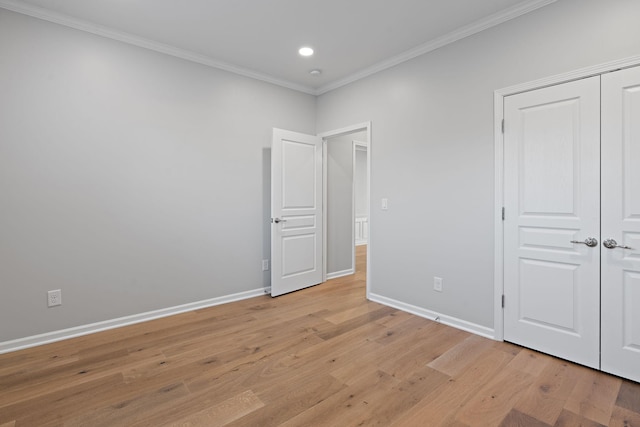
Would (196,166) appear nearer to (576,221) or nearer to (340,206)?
(340,206)

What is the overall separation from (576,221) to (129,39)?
4.04 metres

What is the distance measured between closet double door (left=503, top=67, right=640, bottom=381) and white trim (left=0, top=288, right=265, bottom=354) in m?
2.86

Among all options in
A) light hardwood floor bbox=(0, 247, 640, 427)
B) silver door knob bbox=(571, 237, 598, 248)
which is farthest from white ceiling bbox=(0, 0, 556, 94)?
light hardwood floor bbox=(0, 247, 640, 427)

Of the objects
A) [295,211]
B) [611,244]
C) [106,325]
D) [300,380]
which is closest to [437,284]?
[611,244]

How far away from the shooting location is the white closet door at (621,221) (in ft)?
6.82

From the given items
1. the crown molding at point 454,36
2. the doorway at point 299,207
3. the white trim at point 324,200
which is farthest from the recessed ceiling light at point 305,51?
the white trim at point 324,200

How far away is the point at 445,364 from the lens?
2332 millimetres

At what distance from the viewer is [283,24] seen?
2.87 meters

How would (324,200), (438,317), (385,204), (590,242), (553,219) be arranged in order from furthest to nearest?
1. (324,200)
2. (385,204)
3. (438,317)
4. (553,219)
5. (590,242)

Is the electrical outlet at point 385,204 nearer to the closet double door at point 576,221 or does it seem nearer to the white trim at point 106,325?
the closet double door at point 576,221

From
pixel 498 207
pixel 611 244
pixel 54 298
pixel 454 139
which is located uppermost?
pixel 454 139

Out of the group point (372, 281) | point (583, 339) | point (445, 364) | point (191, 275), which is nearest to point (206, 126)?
point (191, 275)

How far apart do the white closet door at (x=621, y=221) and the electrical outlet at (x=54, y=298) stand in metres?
4.18

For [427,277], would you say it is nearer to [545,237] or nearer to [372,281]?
[372,281]
